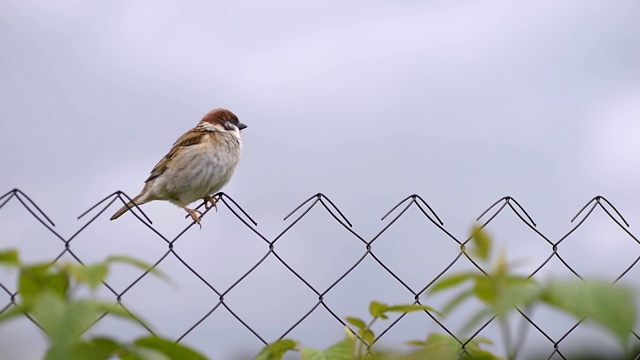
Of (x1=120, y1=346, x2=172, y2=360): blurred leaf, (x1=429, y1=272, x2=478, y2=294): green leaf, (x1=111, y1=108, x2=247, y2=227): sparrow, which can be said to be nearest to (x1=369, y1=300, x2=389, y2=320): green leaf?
(x1=429, y1=272, x2=478, y2=294): green leaf

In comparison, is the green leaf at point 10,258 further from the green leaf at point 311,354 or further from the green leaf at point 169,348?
the green leaf at point 311,354

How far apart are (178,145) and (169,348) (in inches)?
157

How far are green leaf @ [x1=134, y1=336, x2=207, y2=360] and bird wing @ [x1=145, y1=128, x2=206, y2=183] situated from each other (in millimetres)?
3844

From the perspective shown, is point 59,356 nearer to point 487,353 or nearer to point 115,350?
point 115,350

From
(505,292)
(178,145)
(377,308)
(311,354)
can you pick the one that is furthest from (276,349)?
(178,145)

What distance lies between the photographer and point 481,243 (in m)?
0.70

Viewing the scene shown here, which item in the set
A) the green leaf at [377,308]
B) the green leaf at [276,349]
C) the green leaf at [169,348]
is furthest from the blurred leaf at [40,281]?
the green leaf at [377,308]

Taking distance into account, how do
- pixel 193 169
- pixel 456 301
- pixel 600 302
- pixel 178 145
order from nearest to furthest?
pixel 600 302, pixel 456 301, pixel 193 169, pixel 178 145

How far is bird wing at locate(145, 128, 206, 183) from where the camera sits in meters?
4.43

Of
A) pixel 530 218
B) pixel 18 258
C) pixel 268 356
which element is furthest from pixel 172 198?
pixel 18 258

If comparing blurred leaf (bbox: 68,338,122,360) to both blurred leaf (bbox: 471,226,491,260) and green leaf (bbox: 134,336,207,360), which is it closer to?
green leaf (bbox: 134,336,207,360)

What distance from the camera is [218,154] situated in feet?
14.7

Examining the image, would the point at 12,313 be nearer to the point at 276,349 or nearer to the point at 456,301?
the point at 456,301

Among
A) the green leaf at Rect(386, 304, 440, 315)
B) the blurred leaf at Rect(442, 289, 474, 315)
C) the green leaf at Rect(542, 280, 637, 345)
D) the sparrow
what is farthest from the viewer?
the sparrow
